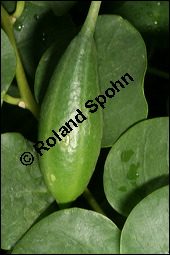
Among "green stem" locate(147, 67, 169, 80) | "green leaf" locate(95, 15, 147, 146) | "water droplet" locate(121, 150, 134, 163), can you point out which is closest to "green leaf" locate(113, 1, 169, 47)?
"green stem" locate(147, 67, 169, 80)

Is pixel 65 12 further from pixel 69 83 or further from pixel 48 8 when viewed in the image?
pixel 69 83

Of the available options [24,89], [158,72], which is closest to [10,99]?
[24,89]

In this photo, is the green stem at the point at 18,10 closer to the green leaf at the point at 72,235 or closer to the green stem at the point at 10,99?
the green stem at the point at 10,99

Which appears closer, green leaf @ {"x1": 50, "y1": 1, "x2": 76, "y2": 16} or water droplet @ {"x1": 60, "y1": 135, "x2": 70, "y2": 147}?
water droplet @ {"x1": 60, "y1": 135, "x2": 70, "y2": 147}

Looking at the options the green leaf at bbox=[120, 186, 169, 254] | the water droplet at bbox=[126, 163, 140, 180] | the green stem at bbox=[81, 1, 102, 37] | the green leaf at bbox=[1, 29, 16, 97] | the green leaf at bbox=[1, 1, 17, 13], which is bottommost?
the green leaf at bbox=[120, 186, 169, 254]

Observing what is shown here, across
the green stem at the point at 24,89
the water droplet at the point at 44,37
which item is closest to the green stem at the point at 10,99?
the green stem at the point at 24,89

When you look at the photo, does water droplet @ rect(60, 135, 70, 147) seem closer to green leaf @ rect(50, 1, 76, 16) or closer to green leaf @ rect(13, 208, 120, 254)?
green leaf @ rect(13, 208, 120, 254)

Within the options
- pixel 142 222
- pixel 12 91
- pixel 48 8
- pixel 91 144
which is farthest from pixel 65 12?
pixel 142 222
